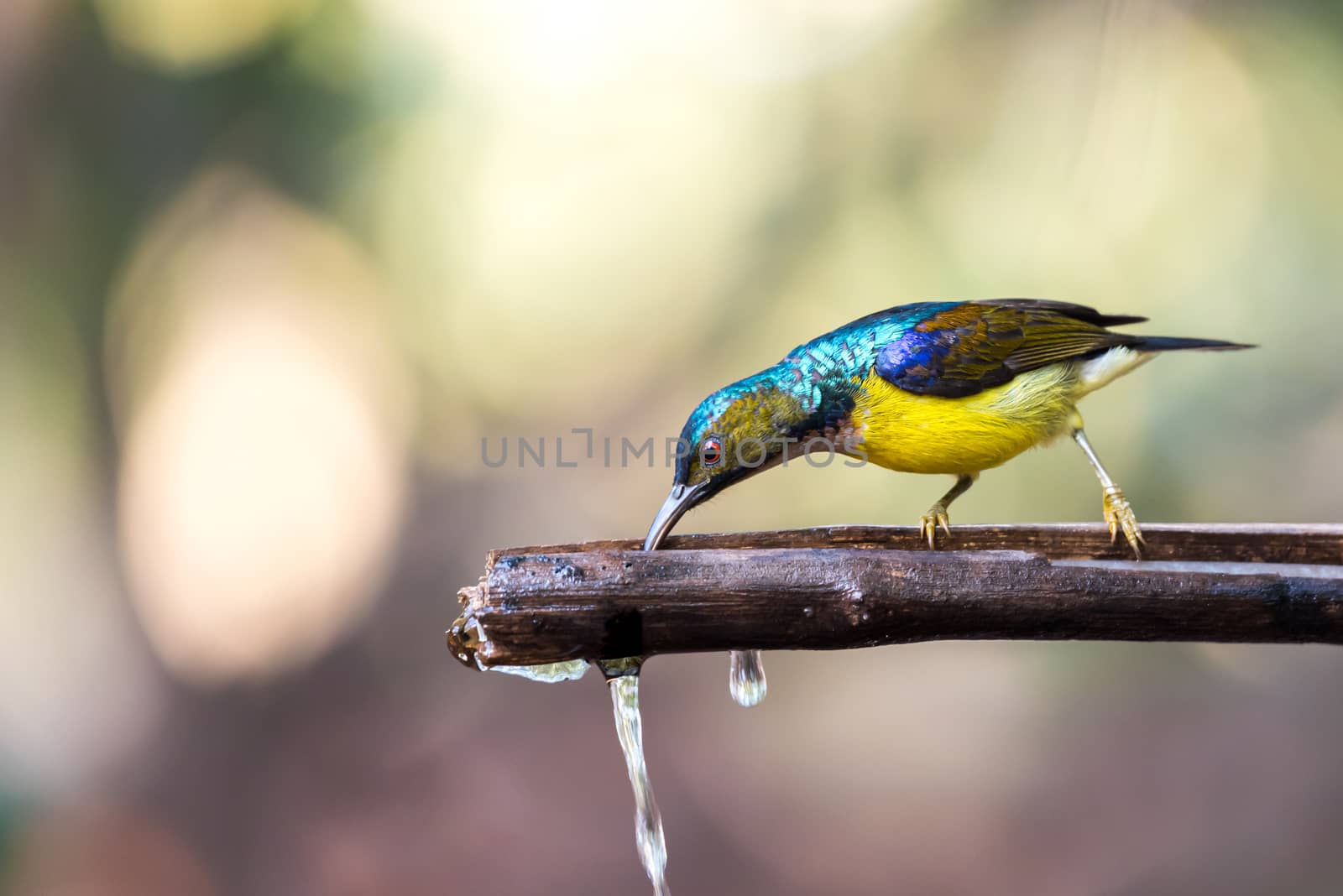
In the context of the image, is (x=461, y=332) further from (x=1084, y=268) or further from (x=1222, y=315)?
(x=1222, y=315)

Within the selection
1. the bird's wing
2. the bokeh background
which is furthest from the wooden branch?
the bokeh background

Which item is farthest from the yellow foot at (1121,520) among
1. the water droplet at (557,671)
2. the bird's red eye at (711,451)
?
the water droplet at (557,671)

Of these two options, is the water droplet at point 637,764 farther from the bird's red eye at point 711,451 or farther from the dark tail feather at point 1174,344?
the dark tail feather at point 1174,344

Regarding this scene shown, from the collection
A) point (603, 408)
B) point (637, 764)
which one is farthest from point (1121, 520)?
point (603, 408)

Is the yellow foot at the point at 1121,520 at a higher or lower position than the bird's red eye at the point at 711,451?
lower

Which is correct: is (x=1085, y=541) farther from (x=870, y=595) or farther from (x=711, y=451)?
(x=711, y=451)

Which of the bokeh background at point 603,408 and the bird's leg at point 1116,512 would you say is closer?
the bird's leg at point 1116,512

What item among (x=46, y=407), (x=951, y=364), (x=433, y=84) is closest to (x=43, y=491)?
(x=46, y=407)
